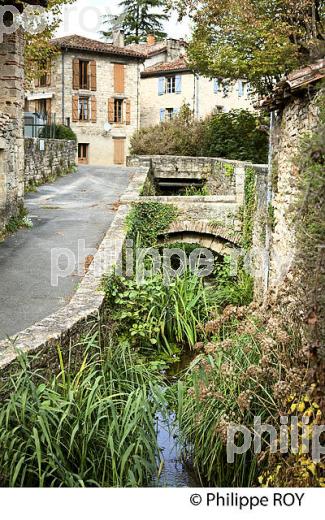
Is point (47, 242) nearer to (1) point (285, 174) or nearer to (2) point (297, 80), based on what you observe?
(1) point (285, 174)

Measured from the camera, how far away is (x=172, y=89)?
40.4m

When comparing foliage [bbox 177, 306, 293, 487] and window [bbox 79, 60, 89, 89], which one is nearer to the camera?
foliage [bbox 177, 306, 293, 487]

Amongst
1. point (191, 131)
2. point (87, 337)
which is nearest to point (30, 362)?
point (87, 337)

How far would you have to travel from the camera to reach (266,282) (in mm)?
10875

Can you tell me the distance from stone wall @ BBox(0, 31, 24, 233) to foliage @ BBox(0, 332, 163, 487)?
6.71 meters

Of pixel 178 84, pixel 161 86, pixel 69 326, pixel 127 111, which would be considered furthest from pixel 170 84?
pixel 69 326

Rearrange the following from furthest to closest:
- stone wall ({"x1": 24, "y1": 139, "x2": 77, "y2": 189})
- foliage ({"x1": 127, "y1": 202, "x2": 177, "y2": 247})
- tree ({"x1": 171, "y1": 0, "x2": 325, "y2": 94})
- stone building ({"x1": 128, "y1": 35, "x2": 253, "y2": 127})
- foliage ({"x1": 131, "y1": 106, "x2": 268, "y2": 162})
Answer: stone building ({"x1": 128, "y1": 35, "x2": 253, "y2": 127}) < foliage ({"x1": 131, "y1": 106, "x2": 268, "y2": 162}) < stone wall ({"x1": 24, "y1": 139, "x2": 77, "y2": 189}) < tree ({"x1": 171, "y1": 0, "x2": 325, "y2": 94}) < foliage ({"x1": 127, "y1": 202, "x2": 177, "y2": 247})

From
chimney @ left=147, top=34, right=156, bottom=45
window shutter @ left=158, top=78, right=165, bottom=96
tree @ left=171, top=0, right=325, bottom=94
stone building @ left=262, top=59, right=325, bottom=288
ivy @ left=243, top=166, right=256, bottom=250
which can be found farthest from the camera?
chimney @ left=147, top=34, right=156, bottom=45

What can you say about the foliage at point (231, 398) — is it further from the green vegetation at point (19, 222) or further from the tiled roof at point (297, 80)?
the green vegetation at point (19, 222)

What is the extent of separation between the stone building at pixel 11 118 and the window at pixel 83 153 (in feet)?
83.2

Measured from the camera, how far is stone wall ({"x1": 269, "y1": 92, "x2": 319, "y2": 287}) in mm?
8508

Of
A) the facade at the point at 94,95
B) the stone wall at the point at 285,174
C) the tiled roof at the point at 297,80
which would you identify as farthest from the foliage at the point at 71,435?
the facade at the point at 94,95

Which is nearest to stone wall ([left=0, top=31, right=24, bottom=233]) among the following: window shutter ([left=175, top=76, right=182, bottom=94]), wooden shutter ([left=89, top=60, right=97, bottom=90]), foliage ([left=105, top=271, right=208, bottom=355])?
foliage ([left=105, top=271, right=208, bottom=355])

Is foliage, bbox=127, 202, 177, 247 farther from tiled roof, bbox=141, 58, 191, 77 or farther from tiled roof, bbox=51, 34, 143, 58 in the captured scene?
tiled roof, bbox=141, 58, 191, 77
